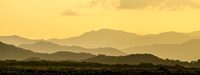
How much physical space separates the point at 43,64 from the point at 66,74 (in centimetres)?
5677

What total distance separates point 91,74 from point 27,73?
16463 millimetres

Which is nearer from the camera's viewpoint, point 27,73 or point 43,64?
point 27,73

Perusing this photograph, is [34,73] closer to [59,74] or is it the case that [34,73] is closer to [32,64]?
[59,74]

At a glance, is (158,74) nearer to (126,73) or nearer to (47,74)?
(126,73)

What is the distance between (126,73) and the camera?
9975 centimetres

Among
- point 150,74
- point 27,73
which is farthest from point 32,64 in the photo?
point 150,74

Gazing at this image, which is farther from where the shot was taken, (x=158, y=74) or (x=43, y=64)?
(x=43, y=64)

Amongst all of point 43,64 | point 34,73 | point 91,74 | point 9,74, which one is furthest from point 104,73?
point 43,64

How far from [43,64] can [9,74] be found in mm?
57779

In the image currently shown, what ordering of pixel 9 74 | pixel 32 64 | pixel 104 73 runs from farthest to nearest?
pixel 32 64, pixel 104 73, pixel 9 74

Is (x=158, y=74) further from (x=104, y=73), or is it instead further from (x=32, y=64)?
(x=32, y=64)

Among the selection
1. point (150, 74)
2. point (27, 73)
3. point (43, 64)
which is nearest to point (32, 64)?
point (43, 64)

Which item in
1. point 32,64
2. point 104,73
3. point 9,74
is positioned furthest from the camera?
point 32,64

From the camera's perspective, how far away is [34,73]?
95.2 m
